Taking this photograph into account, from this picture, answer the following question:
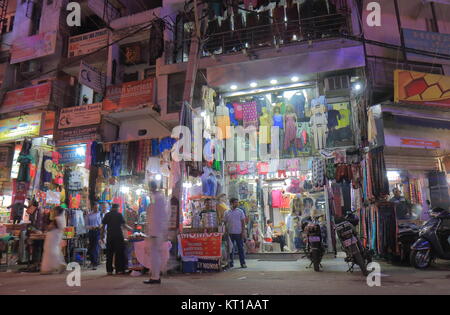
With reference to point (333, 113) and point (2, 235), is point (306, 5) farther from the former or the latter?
point (2, 235)

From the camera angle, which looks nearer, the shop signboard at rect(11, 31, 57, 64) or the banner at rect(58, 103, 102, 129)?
the banner at rect(58, 103, 102, 129)

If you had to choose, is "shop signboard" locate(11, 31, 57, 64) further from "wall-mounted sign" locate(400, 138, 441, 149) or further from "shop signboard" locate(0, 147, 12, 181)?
"wall-mounted sign" locate(400, 138, 441, 149)

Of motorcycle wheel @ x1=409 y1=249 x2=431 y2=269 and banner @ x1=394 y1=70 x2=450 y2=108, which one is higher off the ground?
banner @ x1=394 y1=70 x2=450 y2=108

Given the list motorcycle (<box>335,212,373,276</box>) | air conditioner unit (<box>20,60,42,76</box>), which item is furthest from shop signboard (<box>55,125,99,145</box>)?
motorcycle (<box>335,212,373,276</box>)

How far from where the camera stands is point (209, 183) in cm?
1100

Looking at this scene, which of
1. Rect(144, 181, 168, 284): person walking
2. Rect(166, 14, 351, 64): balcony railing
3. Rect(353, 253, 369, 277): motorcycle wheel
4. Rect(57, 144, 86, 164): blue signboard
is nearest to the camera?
Rect(144, 181, 168, 284): person walking

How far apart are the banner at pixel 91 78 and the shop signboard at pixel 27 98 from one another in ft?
9.88

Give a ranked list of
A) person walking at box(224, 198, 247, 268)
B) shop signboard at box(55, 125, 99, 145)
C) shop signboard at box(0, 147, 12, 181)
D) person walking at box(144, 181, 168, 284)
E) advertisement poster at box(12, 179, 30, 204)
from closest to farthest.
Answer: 1. person walking at box(144, 181, 168, 284)
2. person walking at box(224, 198, 247, 268)
3. advertisement poster at box(12, 179, 30, 204)
4. shop signboard at box(55, 125, 99, 145)
5. shop signboard at box(0, 147, 12, 181)

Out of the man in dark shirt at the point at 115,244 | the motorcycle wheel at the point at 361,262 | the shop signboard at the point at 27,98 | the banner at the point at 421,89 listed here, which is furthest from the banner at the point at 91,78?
the motorcycle wheel at the point at 361,262

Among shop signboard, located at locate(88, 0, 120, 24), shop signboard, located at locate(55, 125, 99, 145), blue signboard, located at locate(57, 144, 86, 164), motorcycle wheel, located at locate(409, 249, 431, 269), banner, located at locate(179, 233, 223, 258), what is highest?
shop signboard, located at locate(88, 0, 120, 24)

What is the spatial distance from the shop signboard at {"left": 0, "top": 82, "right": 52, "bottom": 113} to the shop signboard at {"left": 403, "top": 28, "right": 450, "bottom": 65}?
16076 mm

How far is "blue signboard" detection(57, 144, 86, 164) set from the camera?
15.1 m

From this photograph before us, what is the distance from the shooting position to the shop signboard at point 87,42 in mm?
16188
